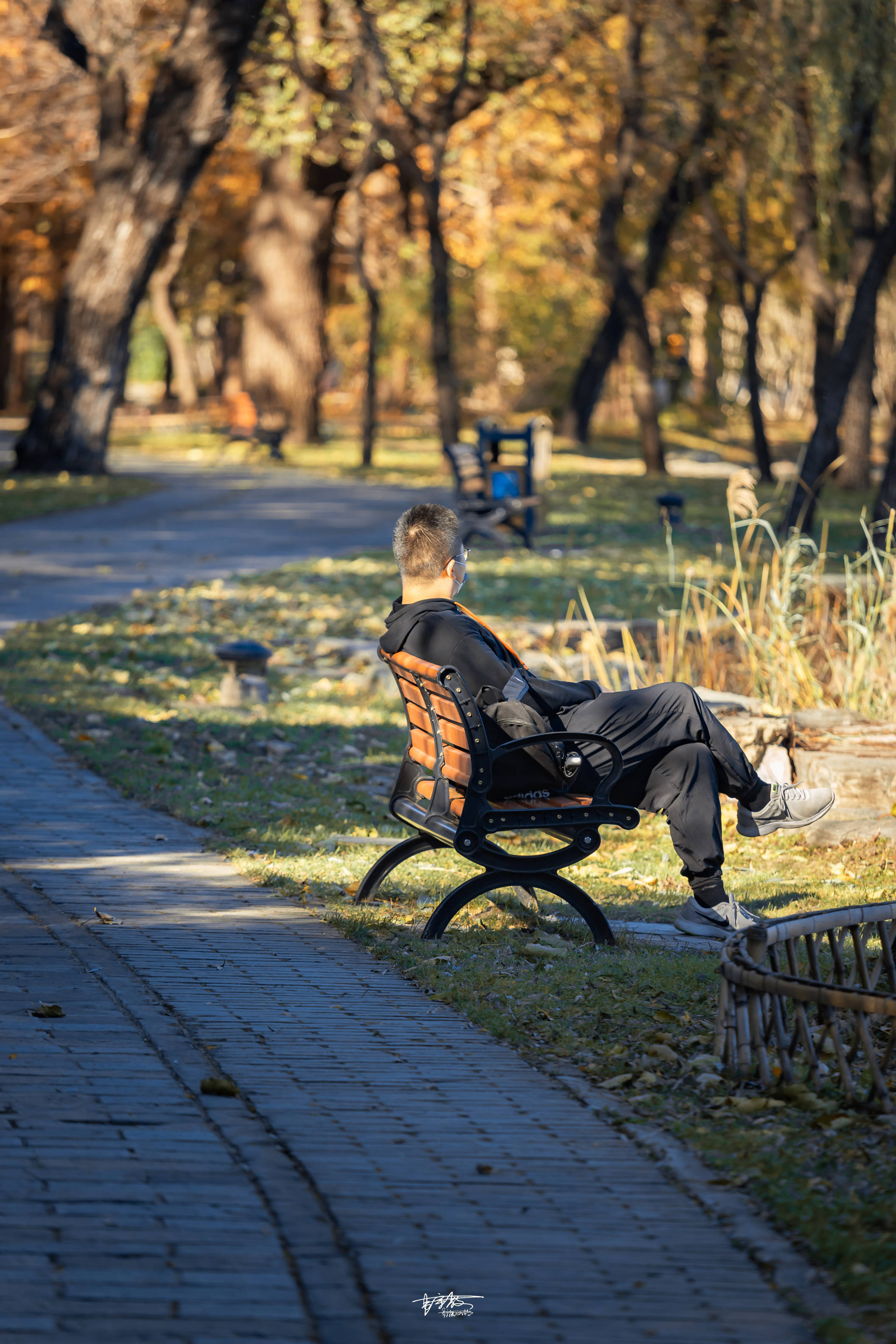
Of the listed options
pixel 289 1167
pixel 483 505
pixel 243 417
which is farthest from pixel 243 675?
pixel 243 417

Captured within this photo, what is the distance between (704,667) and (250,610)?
5.09m

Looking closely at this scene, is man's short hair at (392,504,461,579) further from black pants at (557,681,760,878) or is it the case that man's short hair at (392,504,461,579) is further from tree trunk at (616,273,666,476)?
tree trunk at (616,273,666,476)

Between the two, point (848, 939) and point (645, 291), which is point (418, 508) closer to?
point (848, 939)

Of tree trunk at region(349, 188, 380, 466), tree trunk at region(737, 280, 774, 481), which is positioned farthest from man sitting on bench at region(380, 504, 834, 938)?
tree trunk at region(737, 280, 774, 481)

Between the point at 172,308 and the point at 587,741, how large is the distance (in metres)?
44.3

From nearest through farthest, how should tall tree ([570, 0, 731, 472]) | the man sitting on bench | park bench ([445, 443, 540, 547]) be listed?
the man sitting on bench → park bench ([445, 443, 540, 547]) → tall tree ([570, 0, 731, 472])

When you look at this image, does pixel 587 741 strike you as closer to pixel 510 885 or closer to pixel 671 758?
pixel 671 758

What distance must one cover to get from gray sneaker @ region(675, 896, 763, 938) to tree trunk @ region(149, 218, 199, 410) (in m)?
34.6

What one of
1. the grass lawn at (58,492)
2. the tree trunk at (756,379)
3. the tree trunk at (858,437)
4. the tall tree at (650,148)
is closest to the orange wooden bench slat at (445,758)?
the grass lawn at (58,492)

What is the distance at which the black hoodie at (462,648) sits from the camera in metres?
5.40

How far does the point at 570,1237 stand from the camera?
3.33m

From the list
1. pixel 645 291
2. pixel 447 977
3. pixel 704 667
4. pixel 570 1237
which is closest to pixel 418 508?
pixel 447 977

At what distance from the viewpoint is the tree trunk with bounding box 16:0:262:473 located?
2227 cm

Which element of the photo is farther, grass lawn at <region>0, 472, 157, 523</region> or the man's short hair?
grass lawn at <region>0, 472, 157, 523</region>
